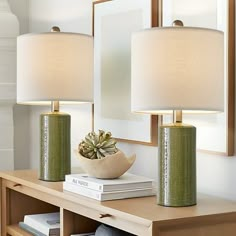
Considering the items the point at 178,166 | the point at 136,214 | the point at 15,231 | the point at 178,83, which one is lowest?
the point at 15,231

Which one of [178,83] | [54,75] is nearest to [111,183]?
[178,83]

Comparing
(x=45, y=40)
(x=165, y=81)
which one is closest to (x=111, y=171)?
(x=165, y=81)

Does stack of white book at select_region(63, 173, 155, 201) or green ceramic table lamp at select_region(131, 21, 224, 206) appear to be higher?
green ceramic table lamp at select_region(131, 21, 224, 206)

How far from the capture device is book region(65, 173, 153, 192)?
1.71m

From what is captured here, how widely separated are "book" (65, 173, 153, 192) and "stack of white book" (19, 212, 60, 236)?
0.86 ft

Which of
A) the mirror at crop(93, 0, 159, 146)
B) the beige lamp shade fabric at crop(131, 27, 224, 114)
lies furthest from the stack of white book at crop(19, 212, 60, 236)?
the beige lamp shade fabric at crop(131, 27, 224, 114)

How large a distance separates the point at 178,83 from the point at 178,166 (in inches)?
9.1

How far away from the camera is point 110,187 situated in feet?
5.62

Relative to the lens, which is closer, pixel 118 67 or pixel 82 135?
pixel 118 67

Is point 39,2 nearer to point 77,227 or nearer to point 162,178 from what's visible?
point 77,227

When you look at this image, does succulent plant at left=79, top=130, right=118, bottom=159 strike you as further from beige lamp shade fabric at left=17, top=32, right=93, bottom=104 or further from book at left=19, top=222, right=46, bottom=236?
book at left=19, top=222, right=46, bottom=236

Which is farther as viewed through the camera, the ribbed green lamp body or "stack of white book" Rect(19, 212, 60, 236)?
"stack of white book" Rect(19, 212, 60, 236)

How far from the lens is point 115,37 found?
228cm

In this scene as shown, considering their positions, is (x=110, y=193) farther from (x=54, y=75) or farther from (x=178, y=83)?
(x=54, y=75)
